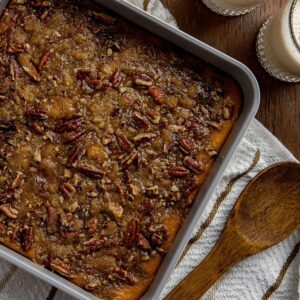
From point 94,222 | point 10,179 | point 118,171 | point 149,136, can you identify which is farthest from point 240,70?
point 10,179

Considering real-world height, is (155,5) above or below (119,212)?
above

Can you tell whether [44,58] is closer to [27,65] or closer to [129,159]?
[27,65]

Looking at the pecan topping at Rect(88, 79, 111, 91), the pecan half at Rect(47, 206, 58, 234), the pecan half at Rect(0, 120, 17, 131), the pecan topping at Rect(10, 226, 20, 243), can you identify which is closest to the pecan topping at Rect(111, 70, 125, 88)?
the pecan topping at Rect(88, 79, 111, 91)

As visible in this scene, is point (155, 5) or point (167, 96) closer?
point (167, 96)

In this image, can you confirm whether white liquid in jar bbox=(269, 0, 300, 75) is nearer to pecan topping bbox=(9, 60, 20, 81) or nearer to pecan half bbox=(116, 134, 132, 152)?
pecan half bbox=(116, 134, 132, 152)

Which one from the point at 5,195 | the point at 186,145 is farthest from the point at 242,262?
the point at 5,195

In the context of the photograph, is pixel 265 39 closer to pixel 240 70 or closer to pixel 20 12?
pixel 240 70
